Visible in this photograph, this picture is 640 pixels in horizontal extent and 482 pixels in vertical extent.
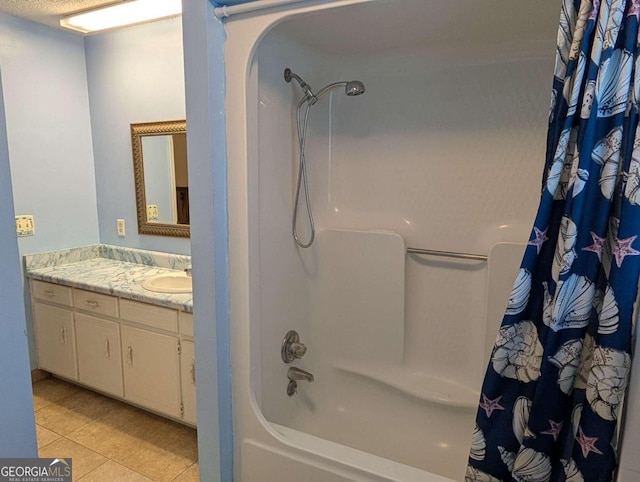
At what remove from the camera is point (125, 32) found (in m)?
2.78

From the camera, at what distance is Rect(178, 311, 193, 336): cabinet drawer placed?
2199 millimetres

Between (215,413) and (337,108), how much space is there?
4.80 feet

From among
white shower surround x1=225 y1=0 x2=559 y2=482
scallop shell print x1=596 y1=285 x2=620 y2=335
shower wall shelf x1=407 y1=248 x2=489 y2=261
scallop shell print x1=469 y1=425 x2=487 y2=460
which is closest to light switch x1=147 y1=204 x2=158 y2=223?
white shower surround x1=225 y1=0 x2=559 y2=482

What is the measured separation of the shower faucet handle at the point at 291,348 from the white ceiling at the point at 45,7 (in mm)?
2017

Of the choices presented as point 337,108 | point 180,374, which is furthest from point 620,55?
point 180,374

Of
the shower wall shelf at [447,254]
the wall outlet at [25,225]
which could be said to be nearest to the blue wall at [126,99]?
the wall outlet at [25,225]

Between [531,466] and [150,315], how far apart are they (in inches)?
75.2

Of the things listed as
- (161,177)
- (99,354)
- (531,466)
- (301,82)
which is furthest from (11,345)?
(161,177)

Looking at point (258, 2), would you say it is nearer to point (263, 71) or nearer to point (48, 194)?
point (263, 71)

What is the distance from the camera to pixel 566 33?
3.27 feet

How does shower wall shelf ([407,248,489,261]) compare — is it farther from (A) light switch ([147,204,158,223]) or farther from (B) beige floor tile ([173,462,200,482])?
(A) light switch ([147,204,158,223])

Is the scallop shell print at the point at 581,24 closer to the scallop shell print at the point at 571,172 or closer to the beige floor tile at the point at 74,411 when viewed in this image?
the scallop shell print at the point at 571,172

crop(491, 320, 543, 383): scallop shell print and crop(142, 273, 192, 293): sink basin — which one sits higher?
crop(491, 320, 543, 383): scallop shell print

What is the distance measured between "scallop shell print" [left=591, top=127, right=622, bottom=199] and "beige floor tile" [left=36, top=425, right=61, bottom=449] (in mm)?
2742
